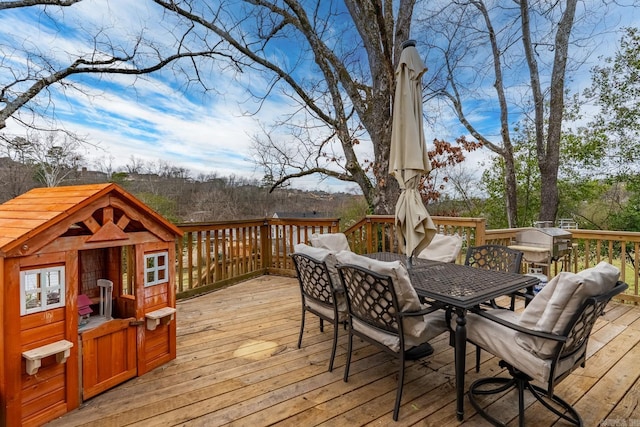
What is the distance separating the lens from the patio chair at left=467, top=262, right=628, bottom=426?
59.6 inches

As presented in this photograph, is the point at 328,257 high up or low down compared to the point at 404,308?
up

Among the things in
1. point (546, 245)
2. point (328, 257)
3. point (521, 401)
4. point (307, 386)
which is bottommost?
point (307, 386)

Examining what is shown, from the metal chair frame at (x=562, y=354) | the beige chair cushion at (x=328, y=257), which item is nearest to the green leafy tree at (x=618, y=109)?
the metal chair frame at (x=562, y=354)

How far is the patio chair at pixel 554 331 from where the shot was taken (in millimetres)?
1515

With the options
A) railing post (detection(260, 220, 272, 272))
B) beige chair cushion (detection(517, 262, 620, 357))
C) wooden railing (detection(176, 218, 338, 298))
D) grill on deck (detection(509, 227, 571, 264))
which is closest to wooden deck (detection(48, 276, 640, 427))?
beige chair cushion (detection(517, 262, 620, 357))

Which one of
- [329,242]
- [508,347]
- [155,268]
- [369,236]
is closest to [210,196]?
[369,236]

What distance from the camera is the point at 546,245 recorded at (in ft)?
14.6

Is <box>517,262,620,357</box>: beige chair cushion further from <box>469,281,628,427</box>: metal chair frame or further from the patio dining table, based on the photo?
the patio dining table

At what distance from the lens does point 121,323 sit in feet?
7.30

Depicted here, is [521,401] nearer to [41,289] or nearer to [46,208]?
[41,289]

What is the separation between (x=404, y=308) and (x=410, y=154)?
1407 millimetres

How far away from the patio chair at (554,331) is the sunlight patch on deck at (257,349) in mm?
1675

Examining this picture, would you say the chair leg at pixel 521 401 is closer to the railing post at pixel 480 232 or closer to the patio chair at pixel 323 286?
the patio chair at pixel 323 286

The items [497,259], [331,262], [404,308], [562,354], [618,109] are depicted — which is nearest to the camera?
[562,354]
